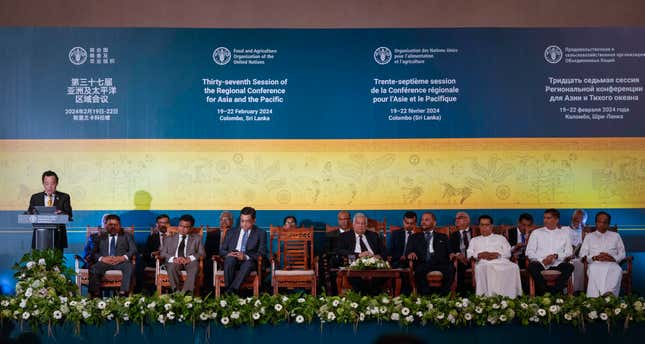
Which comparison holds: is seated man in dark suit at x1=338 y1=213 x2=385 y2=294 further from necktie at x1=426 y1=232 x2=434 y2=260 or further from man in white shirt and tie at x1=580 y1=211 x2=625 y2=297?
man in white shirt and tie at x1=580 y1=211 x2=625 y2=297

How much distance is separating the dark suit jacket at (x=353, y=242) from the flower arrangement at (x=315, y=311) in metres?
2.21

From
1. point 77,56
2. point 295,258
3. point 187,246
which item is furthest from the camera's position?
point 77,56

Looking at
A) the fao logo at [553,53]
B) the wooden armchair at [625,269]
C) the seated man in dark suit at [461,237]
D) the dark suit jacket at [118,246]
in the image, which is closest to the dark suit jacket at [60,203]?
the dark suit jacket at [118,246]

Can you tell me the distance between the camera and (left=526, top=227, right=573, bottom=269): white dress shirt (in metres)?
7.58

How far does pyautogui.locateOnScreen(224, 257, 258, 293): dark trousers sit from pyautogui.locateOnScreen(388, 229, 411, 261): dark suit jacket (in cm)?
144

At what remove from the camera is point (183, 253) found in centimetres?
748

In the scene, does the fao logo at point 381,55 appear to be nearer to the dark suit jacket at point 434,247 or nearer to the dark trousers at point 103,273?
the dark suit jacket at point 434,247

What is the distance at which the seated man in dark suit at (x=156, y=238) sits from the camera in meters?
7.90

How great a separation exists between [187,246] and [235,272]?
1.82 ft

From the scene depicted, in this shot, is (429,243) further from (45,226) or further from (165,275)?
(45,226)

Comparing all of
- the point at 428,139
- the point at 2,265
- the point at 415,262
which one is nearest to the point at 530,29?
the point at 428,139

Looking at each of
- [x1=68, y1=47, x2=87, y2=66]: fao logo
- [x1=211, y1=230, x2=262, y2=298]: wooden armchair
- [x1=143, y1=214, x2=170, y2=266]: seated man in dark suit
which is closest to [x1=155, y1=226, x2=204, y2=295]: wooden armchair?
[x1=211, y1=230, x2=262, y2=298]: wooden armchair

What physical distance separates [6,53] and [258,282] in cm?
380

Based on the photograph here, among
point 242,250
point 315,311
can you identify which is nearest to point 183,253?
point 242,250
